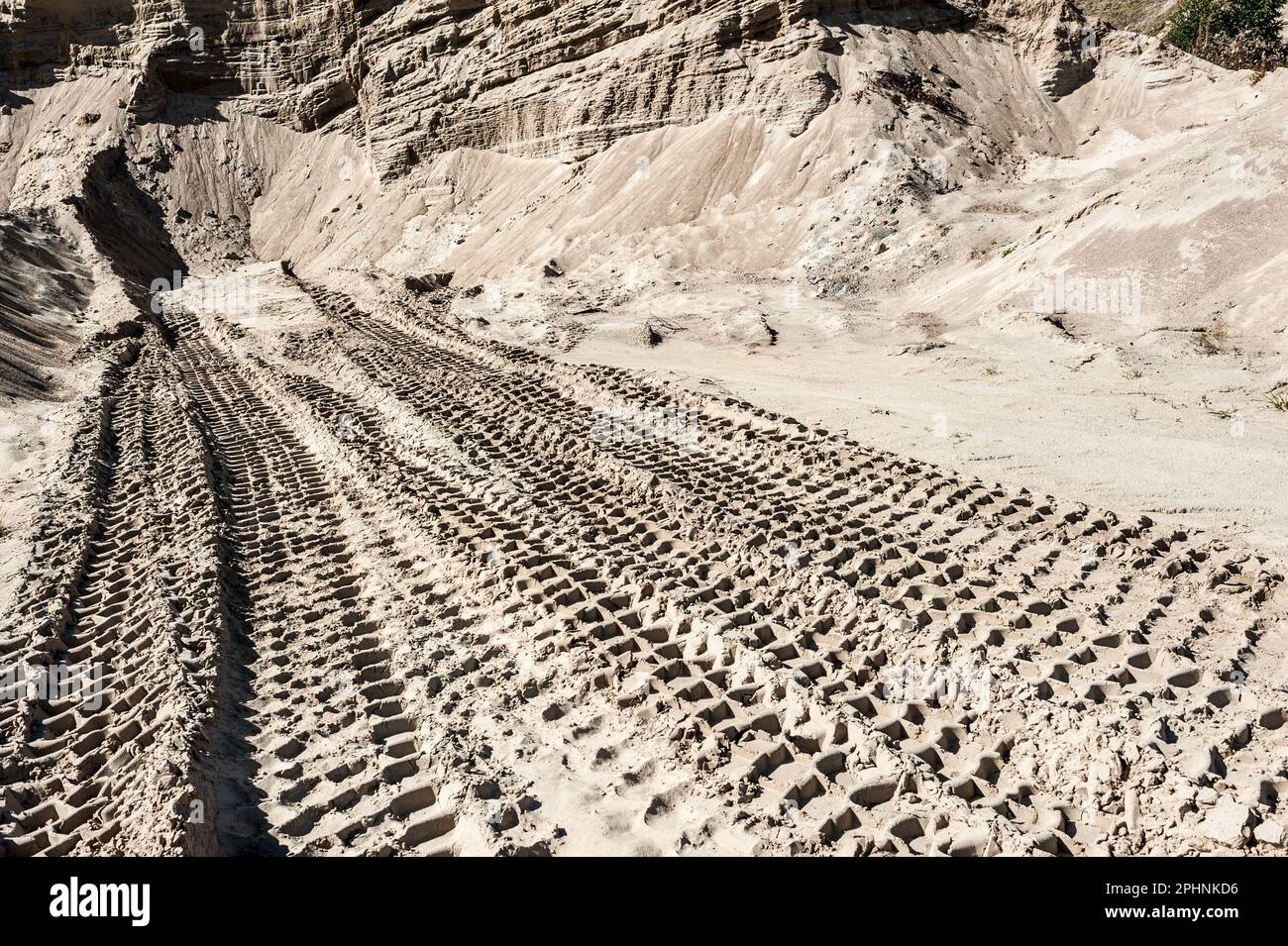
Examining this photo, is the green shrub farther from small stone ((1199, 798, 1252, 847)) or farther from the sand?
small stone ((1199, 798, 1252, 847))

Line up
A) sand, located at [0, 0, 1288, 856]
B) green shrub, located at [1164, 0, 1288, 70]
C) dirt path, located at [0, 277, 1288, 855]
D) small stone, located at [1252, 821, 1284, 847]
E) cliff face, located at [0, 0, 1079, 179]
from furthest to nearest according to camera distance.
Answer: green shrub, located at [1164, 0, 1288, 70]
cliff face, located at [0, 0, 1079, 179]
sand, located at [0, 0, 1288, 856]
dirt path, located at [0, 277, 1288, 855]
small stone, located at [1252, 821, 1284, 847]

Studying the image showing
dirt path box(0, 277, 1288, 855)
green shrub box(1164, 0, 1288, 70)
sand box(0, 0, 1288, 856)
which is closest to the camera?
dirt path box(0, 277, 1288, 855)

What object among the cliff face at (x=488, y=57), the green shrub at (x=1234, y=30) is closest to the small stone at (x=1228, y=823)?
the cliff face at (x=488, y=57)

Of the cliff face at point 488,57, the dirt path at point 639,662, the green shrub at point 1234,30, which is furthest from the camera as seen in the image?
the green shrub at point 1234,30

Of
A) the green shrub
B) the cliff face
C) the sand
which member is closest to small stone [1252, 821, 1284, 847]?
the sand

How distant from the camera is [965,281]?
14820 mm

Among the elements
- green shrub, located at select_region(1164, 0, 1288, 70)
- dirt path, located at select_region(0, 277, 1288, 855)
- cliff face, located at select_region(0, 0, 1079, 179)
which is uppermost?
green shrub, located at select_region(1164, 0, 1288, 70)

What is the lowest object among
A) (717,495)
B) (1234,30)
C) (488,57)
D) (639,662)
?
(639,662)

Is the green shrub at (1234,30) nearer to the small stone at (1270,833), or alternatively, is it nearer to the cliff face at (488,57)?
the cliff face at (488,57)

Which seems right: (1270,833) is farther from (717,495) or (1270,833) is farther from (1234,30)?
(1234,30)

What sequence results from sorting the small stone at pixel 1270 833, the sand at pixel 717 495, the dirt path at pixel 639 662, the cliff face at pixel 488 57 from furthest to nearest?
the cliff face at pixel 488 57 → the sand at pixel 717 495 → the dirt path at pixel 639 662 → the small stone at pixel 1270 833

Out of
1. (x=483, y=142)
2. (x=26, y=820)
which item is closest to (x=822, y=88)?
(x=483, y=142)

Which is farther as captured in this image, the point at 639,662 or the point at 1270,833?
the point at 639,662

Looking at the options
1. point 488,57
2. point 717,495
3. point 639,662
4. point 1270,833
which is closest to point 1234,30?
point 488,57
